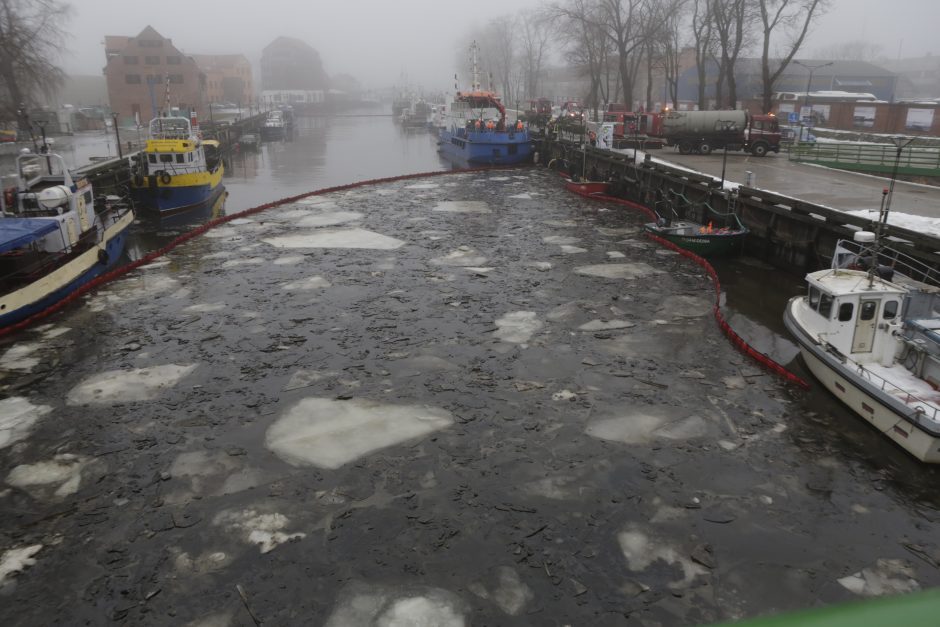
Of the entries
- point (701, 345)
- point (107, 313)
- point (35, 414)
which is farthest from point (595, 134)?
point (35, 414)

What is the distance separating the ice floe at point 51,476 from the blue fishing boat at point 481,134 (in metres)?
39.0

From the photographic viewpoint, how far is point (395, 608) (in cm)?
708

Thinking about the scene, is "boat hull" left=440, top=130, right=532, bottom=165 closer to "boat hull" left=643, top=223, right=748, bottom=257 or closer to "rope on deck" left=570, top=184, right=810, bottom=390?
"rope on deck" left=570, top=184, right=810, bottom=390

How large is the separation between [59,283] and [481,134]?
1316 inches

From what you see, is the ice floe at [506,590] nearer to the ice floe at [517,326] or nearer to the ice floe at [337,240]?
the ice floe at [517,326]

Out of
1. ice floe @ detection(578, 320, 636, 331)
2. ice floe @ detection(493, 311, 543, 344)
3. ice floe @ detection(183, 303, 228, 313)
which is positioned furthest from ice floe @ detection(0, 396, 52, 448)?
ice floe @ detection(578, 320, 636, 331)

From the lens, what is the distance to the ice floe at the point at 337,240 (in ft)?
75.0

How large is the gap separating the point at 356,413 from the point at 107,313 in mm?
9171

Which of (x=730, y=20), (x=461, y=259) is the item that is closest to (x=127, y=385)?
(x=461, y=259)

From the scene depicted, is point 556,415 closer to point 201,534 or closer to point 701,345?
point 701,345

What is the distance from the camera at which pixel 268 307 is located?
1652 centimetres

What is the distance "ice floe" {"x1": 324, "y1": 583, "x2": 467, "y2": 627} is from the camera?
6906 millimetres

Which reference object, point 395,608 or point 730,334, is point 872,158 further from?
point 395,608

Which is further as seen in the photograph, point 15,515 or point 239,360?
point 239,360
